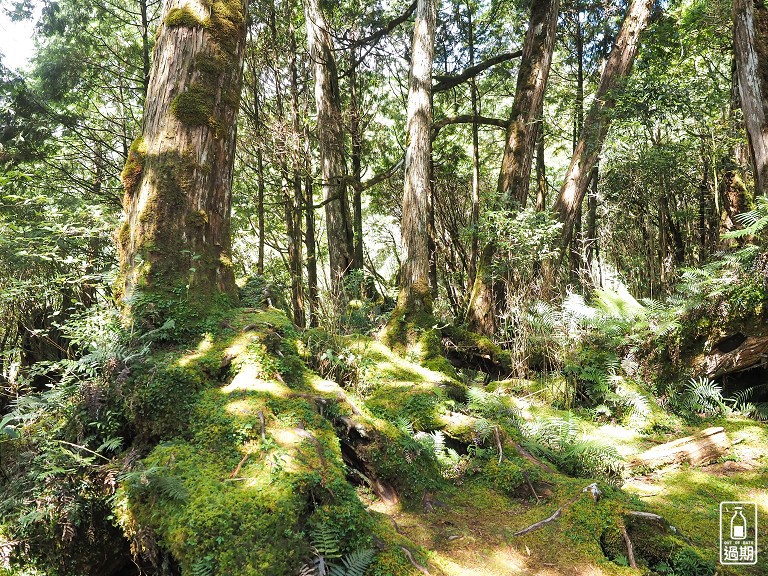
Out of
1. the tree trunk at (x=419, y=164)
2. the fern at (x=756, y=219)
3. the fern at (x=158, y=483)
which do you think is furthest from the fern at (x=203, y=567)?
the fern at (x=756, y=219)

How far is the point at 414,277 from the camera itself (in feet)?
19.2

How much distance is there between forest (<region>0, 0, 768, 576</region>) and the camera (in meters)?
2.26

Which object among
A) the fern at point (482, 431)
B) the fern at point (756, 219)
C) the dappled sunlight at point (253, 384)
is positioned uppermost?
the fern at point (756, 219)

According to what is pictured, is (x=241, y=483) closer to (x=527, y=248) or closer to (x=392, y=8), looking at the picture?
(x=527, y=248)

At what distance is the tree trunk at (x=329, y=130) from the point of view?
8.06m

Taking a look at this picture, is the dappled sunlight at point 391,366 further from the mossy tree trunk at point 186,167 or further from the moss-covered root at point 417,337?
the mossy tree trunk at point 186,167

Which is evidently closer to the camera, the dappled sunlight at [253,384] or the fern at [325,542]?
the fern at [325,542]

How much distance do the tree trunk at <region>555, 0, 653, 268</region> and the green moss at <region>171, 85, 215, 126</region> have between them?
5557mm

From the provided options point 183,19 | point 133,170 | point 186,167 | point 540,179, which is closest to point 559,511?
point 186,167

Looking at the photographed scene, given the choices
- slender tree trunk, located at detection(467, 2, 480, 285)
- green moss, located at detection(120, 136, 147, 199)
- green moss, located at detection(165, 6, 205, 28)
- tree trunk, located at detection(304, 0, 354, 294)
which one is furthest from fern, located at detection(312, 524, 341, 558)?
slender tree trunk, located at detection(467, 2, 480, 285)

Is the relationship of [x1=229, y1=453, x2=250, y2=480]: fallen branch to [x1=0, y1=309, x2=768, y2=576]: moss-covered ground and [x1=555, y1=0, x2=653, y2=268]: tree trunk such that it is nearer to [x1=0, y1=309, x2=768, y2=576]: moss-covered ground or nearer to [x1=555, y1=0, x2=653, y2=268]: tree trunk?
[x1=0, y1=309, x2=768, y2=576]: moss-covered ground

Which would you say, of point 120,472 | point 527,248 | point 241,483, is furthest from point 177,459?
point 527,248

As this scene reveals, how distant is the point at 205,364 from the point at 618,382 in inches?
161

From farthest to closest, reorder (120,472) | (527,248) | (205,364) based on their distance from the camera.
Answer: (527,248) < (205,364) < (120,472)
